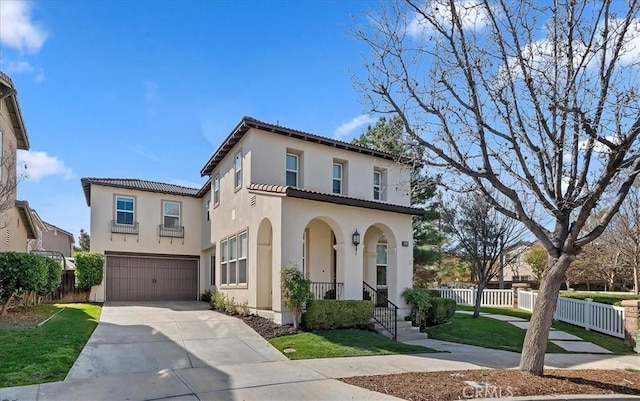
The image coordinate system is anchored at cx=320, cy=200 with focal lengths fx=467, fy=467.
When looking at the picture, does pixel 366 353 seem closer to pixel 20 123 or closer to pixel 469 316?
pixel 469 316

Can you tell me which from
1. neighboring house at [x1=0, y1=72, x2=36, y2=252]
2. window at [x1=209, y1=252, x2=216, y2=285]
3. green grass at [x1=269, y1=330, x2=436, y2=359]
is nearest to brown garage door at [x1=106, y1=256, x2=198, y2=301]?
window at [x1=209, y1=252, x2=216, y2=285]

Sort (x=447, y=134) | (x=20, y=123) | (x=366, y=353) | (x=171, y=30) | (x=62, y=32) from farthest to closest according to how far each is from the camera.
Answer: (x=20, y=123) → (x=171, y=30) → (x=62, y=32) → (x=366, y=353) → (x=447, y=134)

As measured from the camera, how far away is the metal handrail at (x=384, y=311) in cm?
1370

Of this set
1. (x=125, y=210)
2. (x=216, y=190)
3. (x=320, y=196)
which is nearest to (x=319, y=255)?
(x=320, y=196)

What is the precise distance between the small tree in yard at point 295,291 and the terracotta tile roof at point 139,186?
11112mm

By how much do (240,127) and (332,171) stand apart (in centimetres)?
356

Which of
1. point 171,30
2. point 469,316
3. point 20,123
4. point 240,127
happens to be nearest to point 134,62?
point 171,30

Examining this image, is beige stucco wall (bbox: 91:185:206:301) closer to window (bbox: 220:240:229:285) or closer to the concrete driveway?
window (bbox: 220:240:229:285)

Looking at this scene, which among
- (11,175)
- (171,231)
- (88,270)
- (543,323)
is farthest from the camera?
(171,231)

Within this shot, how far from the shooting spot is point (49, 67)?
12008 mm

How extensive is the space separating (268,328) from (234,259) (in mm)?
4739

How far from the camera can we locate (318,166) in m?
15.9

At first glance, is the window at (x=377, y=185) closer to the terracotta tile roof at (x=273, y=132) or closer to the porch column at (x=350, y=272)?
the terracotta tile roof at (x=273, y=132)

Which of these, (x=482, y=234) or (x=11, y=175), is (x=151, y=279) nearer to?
(x=11, y=175)
